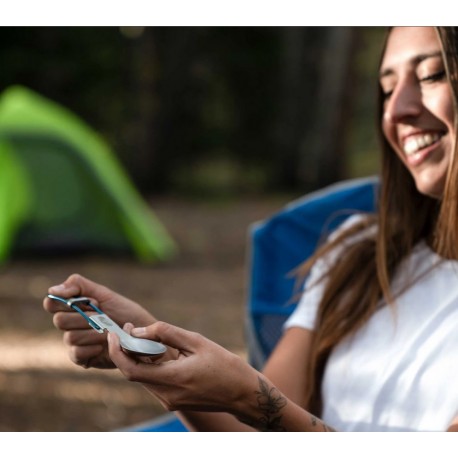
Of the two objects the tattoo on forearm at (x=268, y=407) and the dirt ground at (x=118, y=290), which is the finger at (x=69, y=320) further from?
the dirt ground at (x=118, y=290)

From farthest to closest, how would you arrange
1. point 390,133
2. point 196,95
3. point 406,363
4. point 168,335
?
point 196,95 → point 390,133 → point 406,363 → point 168,335

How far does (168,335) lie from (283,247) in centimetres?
115

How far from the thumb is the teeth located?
0.58 meters

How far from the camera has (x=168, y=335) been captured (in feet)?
3.65

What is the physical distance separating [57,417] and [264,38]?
360 inches

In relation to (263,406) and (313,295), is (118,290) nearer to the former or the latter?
(313,295)

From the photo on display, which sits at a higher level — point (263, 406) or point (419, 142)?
point (419, 142)

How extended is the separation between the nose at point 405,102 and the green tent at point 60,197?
14.9 feet

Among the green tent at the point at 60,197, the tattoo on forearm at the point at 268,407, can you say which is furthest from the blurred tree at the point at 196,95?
the tattoo on forearm at the point at 268,407

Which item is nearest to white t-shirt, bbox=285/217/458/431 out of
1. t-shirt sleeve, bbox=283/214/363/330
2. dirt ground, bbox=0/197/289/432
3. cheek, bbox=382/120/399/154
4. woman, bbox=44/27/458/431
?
woman, bbox=44/27/458/431

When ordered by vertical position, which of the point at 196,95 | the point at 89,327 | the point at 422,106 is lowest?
the point at 89,327

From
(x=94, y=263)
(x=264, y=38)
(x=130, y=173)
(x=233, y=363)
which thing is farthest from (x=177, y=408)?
(x=264, y=38)

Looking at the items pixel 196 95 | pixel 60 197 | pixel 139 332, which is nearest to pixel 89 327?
pixel 139 332
